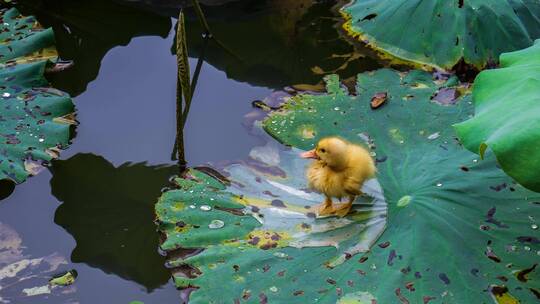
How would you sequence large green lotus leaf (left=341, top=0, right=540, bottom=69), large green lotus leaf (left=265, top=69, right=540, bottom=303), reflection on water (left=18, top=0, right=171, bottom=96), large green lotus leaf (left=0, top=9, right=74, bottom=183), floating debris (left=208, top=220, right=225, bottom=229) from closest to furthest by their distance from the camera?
large green lotus leaf (left=265, top=69, right=540, bottom=303) → floating debris (left=208, top=220, right=225, bottom=229) → large green lotus leaf (left=0, top=9, right=74, bottom=183) → large green lotus leaf (left=341, top=0, right=540, bottom=69) → reflection on water (left=18, top=0, right=171, bottom=96)

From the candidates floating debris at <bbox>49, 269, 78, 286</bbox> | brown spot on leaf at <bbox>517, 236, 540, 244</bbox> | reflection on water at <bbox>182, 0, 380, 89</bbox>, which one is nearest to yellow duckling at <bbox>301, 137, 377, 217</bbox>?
brown spot on leaf at <bbox>517, 236, 540, 244</bbox>

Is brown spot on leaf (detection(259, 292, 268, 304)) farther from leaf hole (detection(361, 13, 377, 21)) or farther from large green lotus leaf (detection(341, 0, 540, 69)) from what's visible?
leaf hole (detection(361, 13, 377, 21))

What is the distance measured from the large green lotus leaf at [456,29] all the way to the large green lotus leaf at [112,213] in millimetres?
1457

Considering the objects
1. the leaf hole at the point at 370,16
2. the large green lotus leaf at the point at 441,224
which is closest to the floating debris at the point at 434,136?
the large green lotus leaf at the point at 441,224

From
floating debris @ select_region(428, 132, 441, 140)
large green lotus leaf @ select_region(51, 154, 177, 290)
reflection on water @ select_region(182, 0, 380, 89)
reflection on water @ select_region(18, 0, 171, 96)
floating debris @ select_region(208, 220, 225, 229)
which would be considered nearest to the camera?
floating debris @ select_region(208, 220, 225, 229)

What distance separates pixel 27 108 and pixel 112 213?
74 centimetres

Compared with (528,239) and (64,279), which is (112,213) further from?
(528,239)

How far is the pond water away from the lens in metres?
2.91

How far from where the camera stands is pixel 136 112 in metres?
3.67

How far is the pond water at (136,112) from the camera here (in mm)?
2910

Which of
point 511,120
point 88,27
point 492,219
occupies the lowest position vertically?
point 88,27

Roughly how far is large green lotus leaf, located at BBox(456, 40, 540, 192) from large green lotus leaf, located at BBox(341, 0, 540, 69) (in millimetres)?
1151

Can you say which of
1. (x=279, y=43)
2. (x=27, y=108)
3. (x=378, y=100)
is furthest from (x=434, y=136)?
(x=27, y=108)

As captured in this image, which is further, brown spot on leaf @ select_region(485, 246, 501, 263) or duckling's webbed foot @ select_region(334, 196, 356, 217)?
duckling's webbed foot @ select_region(334, 196, 356, 217)
